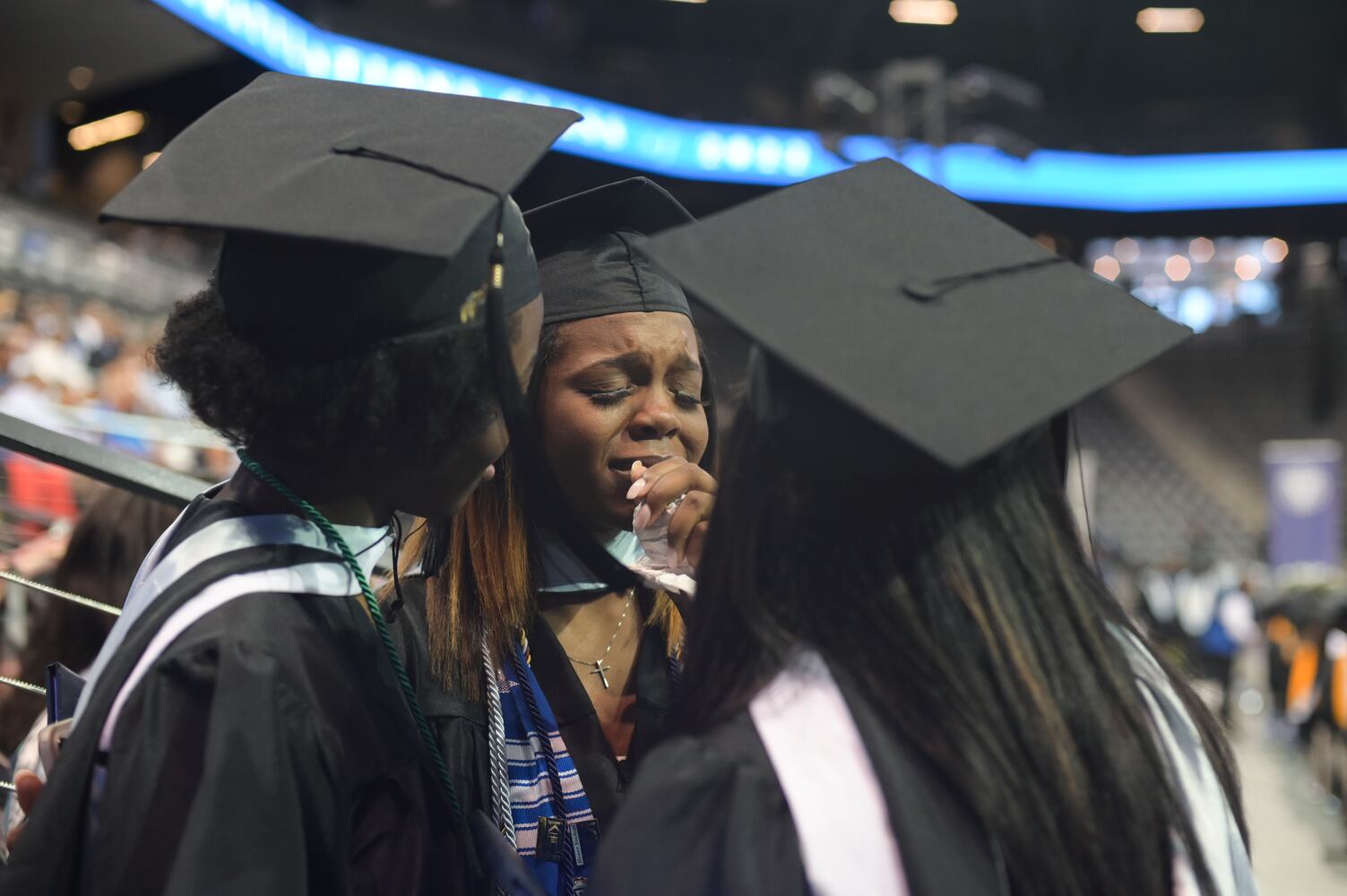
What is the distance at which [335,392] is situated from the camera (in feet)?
3.87

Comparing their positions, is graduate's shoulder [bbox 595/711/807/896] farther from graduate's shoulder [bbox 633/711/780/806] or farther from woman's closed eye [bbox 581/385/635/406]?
woman's closed eye [bbox 581/385/635/406]

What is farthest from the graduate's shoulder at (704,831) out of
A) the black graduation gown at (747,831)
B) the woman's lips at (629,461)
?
the woman's lips at (629,461)

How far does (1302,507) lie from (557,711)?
1719 centimetres

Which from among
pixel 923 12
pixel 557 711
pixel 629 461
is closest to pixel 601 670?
pixel 557 711

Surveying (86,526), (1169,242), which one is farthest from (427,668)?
(1169,242)

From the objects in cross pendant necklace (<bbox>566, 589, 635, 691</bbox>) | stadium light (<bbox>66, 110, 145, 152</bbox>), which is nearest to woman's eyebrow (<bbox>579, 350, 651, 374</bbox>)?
cross pendant necklace (<bbox>566, 589, 635, 691</bbox>)

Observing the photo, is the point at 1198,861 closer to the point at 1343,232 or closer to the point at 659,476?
the point at 659,476

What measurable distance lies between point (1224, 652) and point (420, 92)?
12.9 m

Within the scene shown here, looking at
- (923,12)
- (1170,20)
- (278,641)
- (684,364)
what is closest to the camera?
(278,641)

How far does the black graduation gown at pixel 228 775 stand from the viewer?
1.03m

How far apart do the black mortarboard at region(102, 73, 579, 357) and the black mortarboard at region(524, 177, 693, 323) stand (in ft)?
1.64

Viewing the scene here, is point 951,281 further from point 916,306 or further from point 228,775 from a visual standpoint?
point 228,775

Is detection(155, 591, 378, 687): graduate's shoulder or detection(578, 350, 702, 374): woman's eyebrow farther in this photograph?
detection(578, 350, 702, 374): woman's eyebrow

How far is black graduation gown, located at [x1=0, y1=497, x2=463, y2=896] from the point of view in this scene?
103 cm
